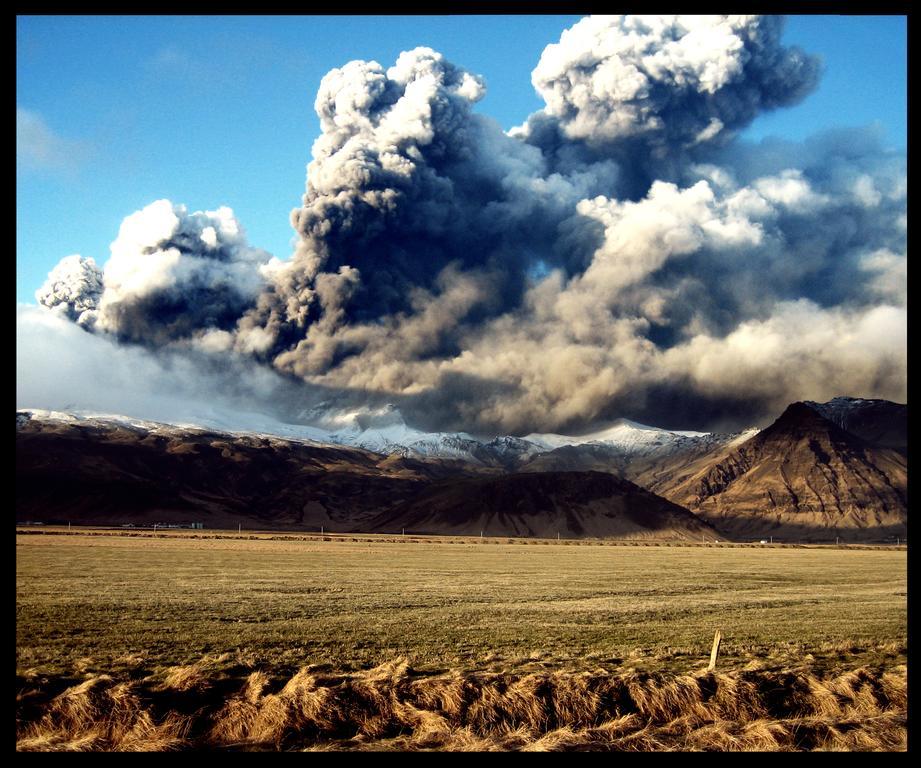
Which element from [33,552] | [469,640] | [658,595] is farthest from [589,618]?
Result: [33,552]

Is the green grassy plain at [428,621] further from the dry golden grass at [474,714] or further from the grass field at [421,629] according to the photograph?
the dry golden grass at [474,714]

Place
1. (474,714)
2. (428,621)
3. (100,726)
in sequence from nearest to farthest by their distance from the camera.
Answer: (100,726)
(474,714)
(428,621)

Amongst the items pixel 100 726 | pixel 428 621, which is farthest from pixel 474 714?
pixel 428 621

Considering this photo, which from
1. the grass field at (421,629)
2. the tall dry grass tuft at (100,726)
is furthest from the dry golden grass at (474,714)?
the grass field at (421,629)

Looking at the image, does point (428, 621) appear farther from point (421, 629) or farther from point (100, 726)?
point (100, 726)

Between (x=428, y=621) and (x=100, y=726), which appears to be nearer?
(x=100, y=726)

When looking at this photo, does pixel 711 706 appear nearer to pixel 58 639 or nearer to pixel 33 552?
pixel 58 639
